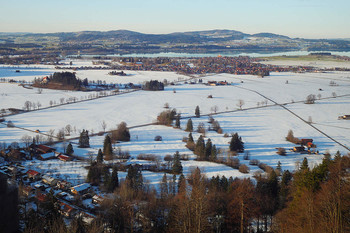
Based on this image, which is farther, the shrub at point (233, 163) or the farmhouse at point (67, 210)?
the shrub at point (233, 163)

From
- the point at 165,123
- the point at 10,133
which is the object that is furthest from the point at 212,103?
the point at 10,133

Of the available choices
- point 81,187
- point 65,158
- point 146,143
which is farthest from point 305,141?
point 65,158

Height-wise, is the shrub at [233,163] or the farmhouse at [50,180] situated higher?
the farmhouse at [50,180]

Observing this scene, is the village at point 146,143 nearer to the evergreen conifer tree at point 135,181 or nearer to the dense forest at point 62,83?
the evergreen conifer tree at point 135,181

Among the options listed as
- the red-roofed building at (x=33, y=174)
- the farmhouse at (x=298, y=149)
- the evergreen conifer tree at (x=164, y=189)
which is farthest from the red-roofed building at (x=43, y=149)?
the farmhouse at (x=298, y=149)

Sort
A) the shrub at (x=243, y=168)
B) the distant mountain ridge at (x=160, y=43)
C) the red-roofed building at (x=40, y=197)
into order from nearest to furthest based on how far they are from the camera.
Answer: the red-roofed building at (x=40, y=197)
the shrub at (x=243, y=168)
the distant mountain ridge at (x=160, y=43)

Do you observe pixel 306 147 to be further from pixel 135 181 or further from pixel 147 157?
pixel 135 181

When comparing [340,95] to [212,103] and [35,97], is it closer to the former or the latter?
[212,103]
